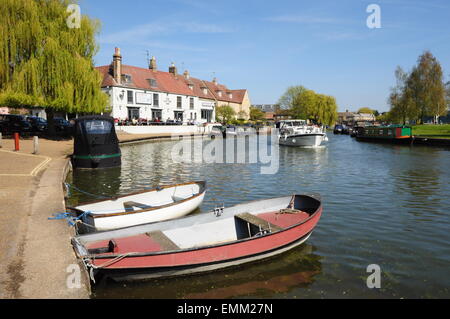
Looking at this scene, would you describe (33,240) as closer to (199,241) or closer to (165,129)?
(199,241)

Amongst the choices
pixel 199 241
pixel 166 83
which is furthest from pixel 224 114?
pixel 199 241

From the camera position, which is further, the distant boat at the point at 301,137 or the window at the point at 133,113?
the window at the point at 133,113

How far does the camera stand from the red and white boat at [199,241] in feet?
22.3

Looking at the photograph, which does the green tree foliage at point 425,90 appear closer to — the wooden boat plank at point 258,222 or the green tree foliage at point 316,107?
the green tree foliage at point 316,107

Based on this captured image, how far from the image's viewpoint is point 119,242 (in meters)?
8.01

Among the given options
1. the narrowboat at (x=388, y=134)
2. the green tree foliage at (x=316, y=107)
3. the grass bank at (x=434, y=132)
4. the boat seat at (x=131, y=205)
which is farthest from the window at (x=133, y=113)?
the green tree foliage at (x=316, y=107)

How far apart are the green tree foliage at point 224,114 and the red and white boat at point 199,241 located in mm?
71138

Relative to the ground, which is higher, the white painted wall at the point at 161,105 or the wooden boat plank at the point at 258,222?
the white painted wall at the point at 161,105

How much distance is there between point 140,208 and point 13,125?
3005cm

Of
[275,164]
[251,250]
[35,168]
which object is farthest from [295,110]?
[251,250]

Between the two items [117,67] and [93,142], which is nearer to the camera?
[93,142]

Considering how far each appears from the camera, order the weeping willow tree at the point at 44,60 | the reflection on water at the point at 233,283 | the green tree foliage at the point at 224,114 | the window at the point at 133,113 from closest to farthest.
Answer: the reflection on water at the point at 233,283 → the weeping willow tree at the point at 44,60 → the window at the point at 133,113 → the green tree foliage at the point at 224,114

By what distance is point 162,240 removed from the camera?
7.94m
